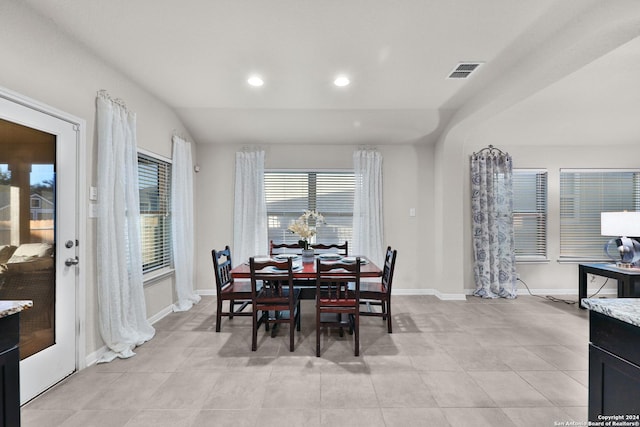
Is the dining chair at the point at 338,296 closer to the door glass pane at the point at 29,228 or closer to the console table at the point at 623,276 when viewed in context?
the door glass pane at the point at 29,228

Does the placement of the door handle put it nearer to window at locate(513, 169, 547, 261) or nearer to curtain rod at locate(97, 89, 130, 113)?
curtain rod at locate(97, 89, 130, 113)

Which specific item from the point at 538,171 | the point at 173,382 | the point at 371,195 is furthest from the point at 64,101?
the point at 538,171

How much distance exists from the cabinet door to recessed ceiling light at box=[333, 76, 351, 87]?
2767 mm

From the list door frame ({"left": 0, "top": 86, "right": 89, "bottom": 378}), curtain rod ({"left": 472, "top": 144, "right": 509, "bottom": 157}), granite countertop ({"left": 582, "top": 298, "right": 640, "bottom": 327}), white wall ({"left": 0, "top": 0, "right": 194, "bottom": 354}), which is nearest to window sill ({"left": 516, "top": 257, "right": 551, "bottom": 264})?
curtain rod ({"left": 472, "top": 144, "right": 509, "bottom": 157})

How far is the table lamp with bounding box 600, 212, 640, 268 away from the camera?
3.53 m

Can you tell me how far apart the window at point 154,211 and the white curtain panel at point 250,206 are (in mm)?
999

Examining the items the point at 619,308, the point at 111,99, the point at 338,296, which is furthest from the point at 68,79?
the point at 619,308

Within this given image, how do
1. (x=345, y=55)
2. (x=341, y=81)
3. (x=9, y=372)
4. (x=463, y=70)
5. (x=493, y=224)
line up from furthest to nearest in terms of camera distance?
(x=493, y=224), (x=341, y=81), (x=463, y=70), (x=345, y=55), (x=9, y=372)

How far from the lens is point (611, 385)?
46.8 inches

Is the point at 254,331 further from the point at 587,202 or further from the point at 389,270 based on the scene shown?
the point at 587,202

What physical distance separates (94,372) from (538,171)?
19.9ft

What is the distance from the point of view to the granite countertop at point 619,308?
1098 millimetres

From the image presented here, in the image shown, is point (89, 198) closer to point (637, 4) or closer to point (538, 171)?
point (637, 4)

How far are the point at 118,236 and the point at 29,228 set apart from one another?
2.28ft
